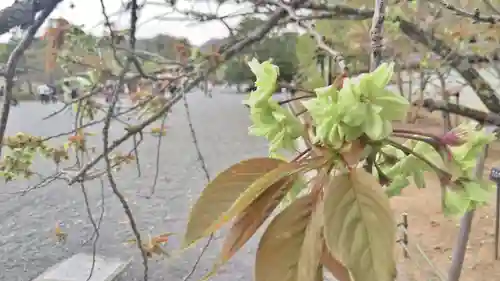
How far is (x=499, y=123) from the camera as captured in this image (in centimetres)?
36

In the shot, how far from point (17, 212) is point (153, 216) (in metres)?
0.23

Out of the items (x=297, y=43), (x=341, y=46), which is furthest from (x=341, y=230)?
(x=341, y=46)

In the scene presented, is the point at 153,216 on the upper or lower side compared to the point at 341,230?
lower

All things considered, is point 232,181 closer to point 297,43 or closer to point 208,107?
point 297,43

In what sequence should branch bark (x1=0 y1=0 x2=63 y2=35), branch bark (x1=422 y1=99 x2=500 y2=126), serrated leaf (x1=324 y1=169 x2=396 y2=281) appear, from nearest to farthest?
serrated leaf (x1=324 y1=169 x2=396 y2=281)
branch bark (x1=0 y1=0 x2=63 y2=35)
branch bark (x1=422 y1=99 x2=500 y2=126)

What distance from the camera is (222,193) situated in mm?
138

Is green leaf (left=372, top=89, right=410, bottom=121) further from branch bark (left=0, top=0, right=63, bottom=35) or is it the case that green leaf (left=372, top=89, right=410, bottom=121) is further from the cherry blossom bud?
branch bark (left=0, top=0, right=63, bottom=35)

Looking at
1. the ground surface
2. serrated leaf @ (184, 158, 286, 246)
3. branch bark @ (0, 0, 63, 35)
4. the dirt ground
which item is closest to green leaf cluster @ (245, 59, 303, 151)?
serrated leaf @ (184, 158, 286, 246)

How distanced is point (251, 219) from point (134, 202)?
0.85 m

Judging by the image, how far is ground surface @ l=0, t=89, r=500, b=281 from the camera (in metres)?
0.80

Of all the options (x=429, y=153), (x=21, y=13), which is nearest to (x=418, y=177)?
(x=429, y=153)

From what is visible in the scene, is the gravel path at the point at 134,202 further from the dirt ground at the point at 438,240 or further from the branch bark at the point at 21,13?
the branch bark at the point at 21,13

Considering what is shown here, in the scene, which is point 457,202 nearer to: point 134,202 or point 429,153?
point 429,153

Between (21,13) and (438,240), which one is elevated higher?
(21,13)
